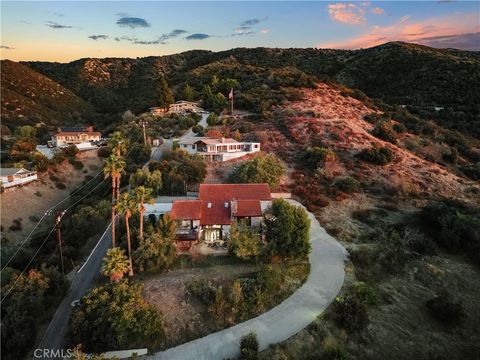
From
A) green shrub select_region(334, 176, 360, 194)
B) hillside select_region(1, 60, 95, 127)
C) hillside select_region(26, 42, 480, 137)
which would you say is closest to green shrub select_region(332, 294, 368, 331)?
green shrub select_region(334, 176, 360, 194)

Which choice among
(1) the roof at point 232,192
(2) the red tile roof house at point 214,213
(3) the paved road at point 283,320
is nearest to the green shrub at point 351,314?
Result: (3) the paved road at point 283,320

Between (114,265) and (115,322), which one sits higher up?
(114,265)

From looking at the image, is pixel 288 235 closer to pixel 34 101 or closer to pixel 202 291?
pixel 202 291

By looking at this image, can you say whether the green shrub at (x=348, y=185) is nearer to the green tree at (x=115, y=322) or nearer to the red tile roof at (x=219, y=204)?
the red tile roof at (x=219, y=204)

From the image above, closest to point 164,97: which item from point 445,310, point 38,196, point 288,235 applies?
point 38,196

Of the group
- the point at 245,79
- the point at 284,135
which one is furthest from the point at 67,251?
the point at 245,79

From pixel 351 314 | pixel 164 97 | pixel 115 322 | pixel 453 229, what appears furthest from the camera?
pixel 164 97

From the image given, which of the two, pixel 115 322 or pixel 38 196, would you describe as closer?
pixel 115 322
